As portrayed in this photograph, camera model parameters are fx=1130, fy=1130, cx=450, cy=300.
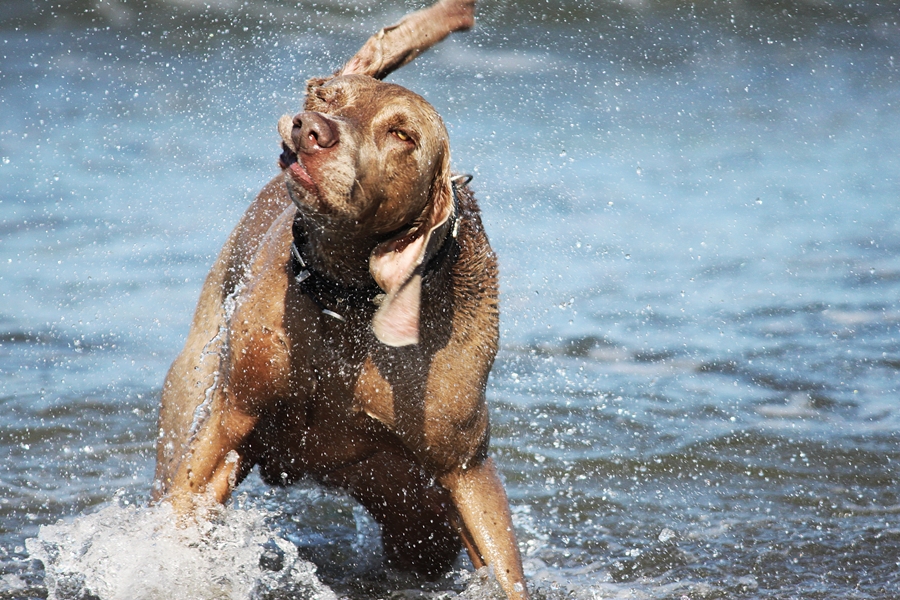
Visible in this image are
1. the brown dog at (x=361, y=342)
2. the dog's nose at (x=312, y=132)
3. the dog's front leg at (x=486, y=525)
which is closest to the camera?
the dog's nose at (x=312, y=132)

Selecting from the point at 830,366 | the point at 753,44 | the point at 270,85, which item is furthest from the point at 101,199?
the point at 753,44

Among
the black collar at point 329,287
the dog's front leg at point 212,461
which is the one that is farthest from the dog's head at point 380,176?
the dog's front leg at point 212,461

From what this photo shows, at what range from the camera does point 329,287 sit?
335 cm

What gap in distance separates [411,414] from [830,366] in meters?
4.34

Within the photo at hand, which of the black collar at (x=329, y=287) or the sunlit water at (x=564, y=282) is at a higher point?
the black collar at (x=329, y=287)

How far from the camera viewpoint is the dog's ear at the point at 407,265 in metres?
3.04

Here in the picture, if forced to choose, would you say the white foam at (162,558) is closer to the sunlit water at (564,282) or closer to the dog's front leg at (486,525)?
the sunlit water at (564,282)

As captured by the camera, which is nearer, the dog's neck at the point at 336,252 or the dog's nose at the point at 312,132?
the dog's nose at the point at 312,132

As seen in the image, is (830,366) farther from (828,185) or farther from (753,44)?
(753,44)

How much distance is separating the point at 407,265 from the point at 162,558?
1.42 m

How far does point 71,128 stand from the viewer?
11641mm

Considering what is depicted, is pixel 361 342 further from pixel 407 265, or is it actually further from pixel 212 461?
pixel 212 461

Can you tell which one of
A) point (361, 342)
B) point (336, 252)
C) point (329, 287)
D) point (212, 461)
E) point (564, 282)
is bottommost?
point (564, 282)

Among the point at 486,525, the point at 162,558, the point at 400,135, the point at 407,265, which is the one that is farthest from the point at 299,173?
the point at 162,558
